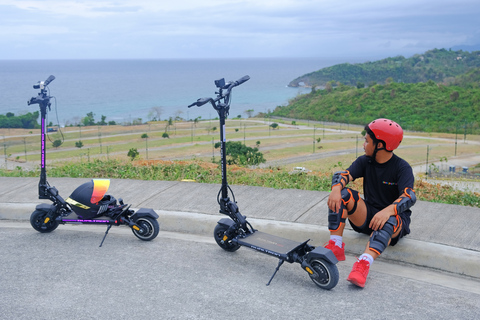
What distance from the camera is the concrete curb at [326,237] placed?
14.4ft

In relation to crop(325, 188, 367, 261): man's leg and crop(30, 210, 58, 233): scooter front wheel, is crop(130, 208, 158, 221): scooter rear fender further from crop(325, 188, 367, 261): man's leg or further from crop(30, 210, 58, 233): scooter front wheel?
crop(325, 188, 367, 261): man's leg

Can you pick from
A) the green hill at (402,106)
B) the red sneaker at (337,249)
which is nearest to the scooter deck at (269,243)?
the red sneaker at (337,249)

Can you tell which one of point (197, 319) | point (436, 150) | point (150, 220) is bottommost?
point (436, 150)

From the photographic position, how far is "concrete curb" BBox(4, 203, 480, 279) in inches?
173

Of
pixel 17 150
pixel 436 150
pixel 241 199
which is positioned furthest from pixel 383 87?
pixel 241 199

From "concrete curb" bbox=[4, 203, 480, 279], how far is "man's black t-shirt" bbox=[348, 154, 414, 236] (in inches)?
9.6

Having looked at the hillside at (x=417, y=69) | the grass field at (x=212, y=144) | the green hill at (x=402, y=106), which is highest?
the hillside at (x=417, y=69)

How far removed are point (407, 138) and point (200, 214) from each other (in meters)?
61.4

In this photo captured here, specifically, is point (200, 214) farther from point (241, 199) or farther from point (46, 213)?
point (46, 213)

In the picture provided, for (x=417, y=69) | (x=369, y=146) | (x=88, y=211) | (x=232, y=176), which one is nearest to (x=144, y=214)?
(x=88, y=211)

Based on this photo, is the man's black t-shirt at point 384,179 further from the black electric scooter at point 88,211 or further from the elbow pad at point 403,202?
the black electric scooter at point 88,211

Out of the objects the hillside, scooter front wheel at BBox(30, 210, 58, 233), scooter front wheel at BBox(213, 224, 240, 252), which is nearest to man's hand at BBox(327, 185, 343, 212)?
scooter front wheel at BBox(213, 224, 240, 252)

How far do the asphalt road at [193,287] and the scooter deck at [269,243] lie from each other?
24cm

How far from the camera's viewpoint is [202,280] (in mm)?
4305
